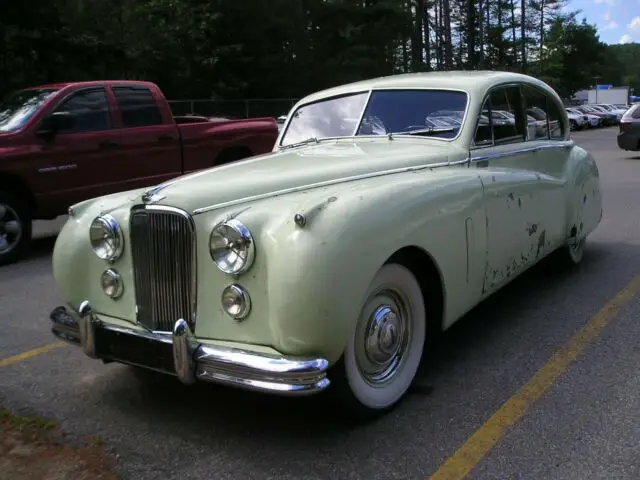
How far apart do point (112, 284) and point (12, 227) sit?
15.5 ft

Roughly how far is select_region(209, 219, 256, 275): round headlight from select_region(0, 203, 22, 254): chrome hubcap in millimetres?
5307

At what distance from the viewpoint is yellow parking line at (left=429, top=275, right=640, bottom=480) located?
2.96 m

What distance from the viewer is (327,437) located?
Result: 3.24 meters

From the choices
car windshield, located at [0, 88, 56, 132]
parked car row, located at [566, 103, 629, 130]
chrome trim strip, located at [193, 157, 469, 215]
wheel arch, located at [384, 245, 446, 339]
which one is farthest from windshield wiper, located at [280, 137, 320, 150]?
parked car row, located at [566, 103, 629, 130]

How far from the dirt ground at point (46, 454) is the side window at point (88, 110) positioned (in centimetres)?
536

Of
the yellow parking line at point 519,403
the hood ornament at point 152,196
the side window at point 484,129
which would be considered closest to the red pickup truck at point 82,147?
the hood ornament at point 152,196

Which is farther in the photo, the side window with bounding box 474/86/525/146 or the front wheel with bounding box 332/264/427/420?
the side window with bounding box 474/86/525/146

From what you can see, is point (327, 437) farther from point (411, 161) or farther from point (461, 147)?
point (461, 147)

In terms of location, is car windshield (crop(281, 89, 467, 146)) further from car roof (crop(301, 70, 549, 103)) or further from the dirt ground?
the dirt ground

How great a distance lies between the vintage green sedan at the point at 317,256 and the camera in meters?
2.90

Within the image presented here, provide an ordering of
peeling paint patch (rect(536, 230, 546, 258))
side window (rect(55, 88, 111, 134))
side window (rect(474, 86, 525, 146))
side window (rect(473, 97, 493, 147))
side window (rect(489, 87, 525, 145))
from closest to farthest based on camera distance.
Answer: side window (rect(473, 97, 493, 147)) → side window (rect(474, 86, 525, 146)) → side window (rect(489, 87, 525, 145)) → peeling paint patch (rect(536, 230, 546, 258)) → side window (rect(55, 88, 111, 134))

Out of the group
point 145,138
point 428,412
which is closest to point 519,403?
point 428,412

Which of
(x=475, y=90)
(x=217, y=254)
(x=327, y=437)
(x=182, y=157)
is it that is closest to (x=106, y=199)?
(x=217, y=254)

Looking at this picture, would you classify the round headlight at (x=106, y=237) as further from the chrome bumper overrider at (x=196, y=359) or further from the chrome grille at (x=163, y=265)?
the chrome bumper overrider at (x=196, y=359)
